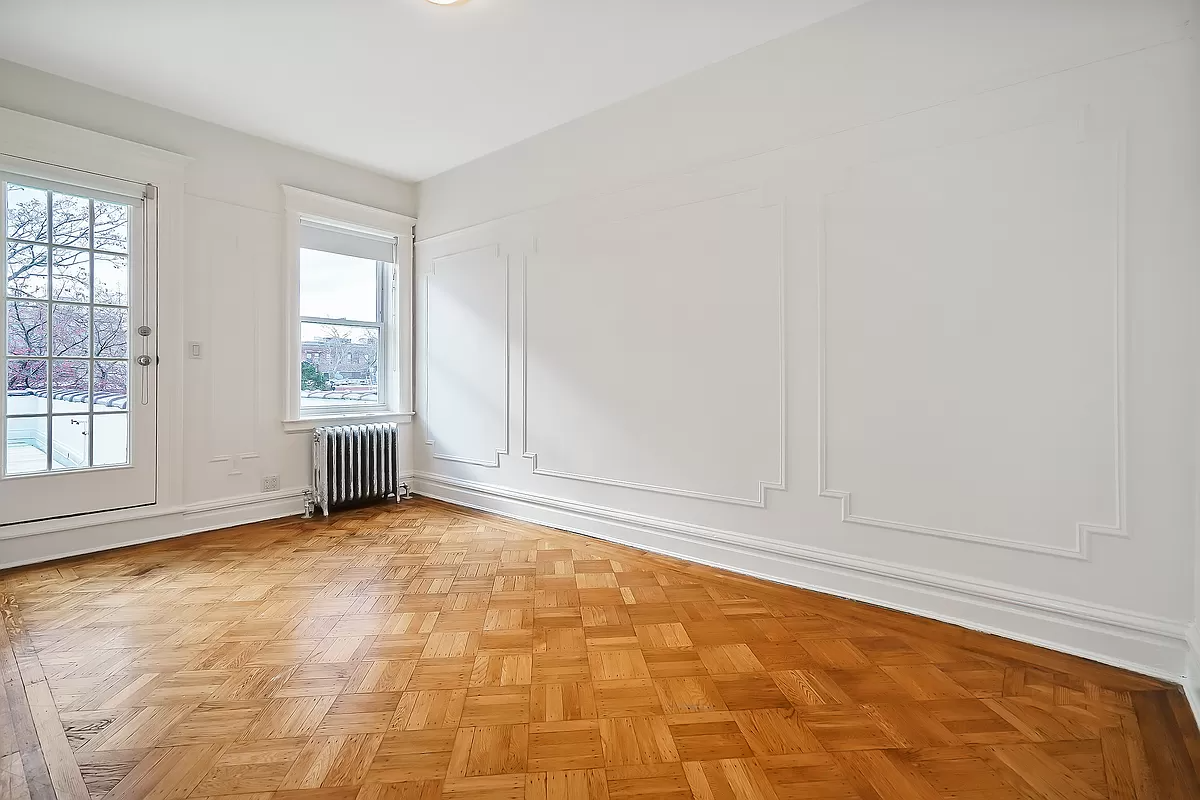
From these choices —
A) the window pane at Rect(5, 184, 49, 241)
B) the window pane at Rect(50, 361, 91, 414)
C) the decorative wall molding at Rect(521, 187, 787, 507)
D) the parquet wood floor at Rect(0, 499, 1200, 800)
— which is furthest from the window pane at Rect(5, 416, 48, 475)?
the decorative wall molding at Rect(521, 187, 787, 507)

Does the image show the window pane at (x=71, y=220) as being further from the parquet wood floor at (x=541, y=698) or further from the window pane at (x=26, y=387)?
the parquet wood floor at (x=541, y=698)

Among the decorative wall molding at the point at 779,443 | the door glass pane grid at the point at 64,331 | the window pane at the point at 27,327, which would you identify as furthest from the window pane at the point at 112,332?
the decorative wall molding at the point at 779,443

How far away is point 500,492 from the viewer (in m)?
4.53

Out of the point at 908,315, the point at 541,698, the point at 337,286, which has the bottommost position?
the point at 541,698

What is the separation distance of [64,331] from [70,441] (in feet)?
2.13

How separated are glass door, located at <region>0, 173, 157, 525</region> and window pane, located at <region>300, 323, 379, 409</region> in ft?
3.56

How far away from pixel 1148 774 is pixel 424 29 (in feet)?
13.0

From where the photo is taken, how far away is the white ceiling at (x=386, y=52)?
2.79 meters

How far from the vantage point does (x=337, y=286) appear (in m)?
4.89

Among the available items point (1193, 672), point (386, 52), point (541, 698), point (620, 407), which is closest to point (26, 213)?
point (386, 52)

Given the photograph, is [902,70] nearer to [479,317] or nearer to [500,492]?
[479,317]

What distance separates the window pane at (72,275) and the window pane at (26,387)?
1.39 ft

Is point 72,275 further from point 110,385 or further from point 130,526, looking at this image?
point 130,526

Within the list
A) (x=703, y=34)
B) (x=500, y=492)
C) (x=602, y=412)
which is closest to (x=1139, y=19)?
(x=703, y=34)
